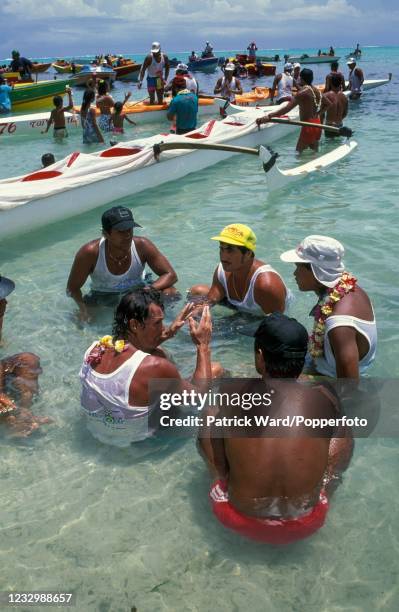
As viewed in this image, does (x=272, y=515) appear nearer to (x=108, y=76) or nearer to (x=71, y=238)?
(x=71, y=238)

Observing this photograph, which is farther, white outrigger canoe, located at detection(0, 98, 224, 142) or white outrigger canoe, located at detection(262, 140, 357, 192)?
white outrigger canoe, located at detection(0, 98, 224, 142)

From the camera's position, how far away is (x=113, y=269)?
5.00 meters

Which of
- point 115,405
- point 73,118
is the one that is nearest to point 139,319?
point 115,405

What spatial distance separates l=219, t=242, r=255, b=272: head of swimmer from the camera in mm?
4070

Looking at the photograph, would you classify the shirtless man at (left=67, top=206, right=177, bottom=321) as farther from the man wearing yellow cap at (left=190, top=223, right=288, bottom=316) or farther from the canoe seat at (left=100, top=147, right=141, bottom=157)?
the canoe seat at (left=100, top=147, right=141, bottom=157)

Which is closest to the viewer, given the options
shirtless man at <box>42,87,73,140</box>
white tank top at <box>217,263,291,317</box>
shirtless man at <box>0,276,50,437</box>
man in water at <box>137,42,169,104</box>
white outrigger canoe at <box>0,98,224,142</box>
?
shirtless man at <box>0,276,50,437</box>

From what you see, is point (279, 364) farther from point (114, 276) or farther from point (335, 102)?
point (335, 102)

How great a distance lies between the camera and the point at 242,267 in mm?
4281

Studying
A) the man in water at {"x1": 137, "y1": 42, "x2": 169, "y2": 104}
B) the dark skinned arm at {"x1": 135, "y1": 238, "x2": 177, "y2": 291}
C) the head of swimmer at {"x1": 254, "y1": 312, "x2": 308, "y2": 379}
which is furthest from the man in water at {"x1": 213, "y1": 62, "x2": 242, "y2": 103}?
the head of swimmer at {"x1": 254, "y1": 312, "x2": 308, "y2": 379}

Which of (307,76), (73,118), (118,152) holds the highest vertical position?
(307,76)

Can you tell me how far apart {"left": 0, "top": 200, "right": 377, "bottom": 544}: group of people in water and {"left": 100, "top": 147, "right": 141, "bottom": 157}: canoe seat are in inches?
147

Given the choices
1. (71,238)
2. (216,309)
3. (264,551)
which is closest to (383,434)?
(264,551)

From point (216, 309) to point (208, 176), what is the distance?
570 centimetres

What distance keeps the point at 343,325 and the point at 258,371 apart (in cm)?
94
